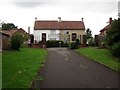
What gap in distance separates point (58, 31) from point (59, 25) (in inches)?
87.8

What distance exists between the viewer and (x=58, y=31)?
7894cm

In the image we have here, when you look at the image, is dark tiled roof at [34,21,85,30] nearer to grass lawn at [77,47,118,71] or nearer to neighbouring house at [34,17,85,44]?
neighbouring house at [34,17,85,44]

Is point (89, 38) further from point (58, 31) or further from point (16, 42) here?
point (16, 42)

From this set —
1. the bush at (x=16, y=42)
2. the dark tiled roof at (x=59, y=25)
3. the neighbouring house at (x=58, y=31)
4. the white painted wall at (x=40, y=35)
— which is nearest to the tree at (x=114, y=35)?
the bush at (x=16, y=42)

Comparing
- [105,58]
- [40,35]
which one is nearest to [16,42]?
[105,58]

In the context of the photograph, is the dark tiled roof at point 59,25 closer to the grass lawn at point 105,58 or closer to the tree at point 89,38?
the tree at point 89,38

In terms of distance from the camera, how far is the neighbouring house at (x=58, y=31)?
77812 mm

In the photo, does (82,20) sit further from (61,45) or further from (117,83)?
(117,83)

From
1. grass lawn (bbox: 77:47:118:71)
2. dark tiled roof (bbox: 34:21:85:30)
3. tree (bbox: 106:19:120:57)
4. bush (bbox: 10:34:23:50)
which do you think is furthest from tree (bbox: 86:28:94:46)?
tree (bbox: 106:19:120:57)

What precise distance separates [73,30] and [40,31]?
28.8 feet

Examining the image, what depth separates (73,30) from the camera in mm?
79188

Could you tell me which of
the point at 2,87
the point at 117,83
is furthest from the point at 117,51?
the point at 2,87

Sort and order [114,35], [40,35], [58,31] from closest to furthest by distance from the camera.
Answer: [114,35] < [40,35] < [58,31]

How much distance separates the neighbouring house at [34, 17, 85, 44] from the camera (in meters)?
77.8
